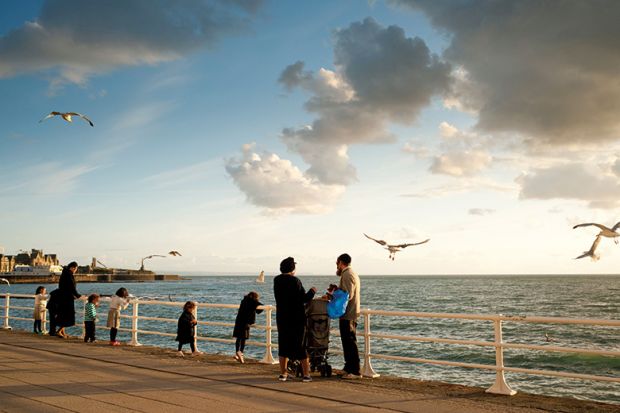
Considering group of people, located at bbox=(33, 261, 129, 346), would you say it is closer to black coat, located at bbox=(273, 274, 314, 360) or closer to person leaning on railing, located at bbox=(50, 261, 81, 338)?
person leaning on railing, located at bbox=(50, 261, 81, 338)

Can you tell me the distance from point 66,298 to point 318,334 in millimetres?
8830

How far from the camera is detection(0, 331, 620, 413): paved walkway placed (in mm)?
7004

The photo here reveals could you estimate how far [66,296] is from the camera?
15266 millimetres

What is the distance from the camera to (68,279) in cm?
1527

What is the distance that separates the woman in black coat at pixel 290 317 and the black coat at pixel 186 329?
4.04 m

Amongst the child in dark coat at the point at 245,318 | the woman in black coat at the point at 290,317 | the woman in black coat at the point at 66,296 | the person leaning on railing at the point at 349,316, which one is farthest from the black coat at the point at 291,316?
the woman in black coat at the point at 66,296

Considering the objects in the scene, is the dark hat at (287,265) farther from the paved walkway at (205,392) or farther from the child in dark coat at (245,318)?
the child in dark coat at (245,318)

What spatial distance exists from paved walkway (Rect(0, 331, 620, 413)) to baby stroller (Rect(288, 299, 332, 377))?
0.39 metres

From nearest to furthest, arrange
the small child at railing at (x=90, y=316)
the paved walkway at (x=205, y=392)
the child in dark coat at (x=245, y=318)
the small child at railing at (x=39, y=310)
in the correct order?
1. the paved walkway at (x=205, y=392)
2. the child in dark coat at (x=245, y=318)
3. the small child at railing at (x=90, y=316)
4. the small child at railing at (x=39, y=310)

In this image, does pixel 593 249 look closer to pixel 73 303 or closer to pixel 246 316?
pixel 246 316

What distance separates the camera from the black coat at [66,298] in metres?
15.2

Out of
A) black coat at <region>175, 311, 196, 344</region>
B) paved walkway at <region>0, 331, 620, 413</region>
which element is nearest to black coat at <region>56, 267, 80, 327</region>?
black coat at <region>175, 311, 196, 344</region>

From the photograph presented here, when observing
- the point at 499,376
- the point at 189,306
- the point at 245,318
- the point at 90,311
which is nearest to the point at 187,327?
the point at 189,306

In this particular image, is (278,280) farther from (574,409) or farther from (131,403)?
(574,409)
